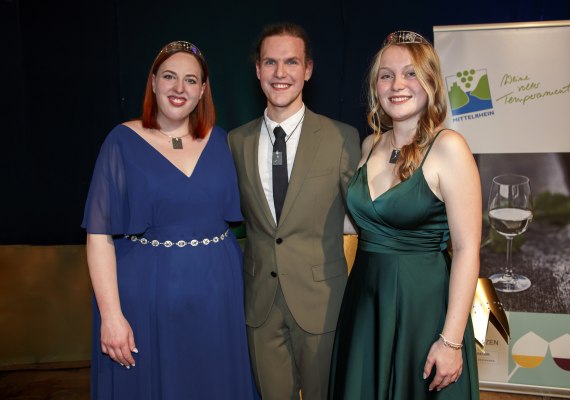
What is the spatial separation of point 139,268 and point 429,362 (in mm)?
1015

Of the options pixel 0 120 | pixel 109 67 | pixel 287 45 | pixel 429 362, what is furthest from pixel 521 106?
pixel 0 120

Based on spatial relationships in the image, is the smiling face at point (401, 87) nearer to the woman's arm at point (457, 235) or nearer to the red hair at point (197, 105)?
the woman's arm at point (457, 235)

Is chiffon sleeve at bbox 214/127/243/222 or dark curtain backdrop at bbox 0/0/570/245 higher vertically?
dark curtain backdrop at bbox 0/0/570/245

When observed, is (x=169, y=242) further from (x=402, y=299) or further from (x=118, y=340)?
(x=402, y=299)

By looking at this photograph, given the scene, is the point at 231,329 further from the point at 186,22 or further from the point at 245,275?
the point at 186,22

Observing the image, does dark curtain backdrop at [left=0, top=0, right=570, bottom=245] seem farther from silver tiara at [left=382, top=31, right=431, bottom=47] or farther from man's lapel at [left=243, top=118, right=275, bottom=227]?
silver tiara at [left=382, top=31, right=431, bottom=47]

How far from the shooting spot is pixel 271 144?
218 cm

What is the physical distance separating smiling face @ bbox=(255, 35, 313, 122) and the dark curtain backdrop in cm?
131

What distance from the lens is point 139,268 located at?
200cm

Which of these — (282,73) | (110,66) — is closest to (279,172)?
(282,73)

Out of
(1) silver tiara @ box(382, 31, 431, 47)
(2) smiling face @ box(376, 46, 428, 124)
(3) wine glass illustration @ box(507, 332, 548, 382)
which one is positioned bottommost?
(3) wine glass illustration @ box(507, 332, 548, 382)

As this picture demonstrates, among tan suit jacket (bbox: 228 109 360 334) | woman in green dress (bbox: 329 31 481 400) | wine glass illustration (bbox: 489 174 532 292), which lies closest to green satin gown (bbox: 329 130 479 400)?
woman in green dress (bbox: 329 31 481 400)

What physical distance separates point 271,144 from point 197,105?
0.33m

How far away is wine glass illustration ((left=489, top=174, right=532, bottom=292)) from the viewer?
10.0ft
